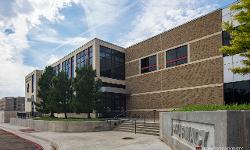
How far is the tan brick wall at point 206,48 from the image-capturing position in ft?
94.0

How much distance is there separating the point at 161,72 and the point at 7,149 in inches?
902

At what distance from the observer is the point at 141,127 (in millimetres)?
25000

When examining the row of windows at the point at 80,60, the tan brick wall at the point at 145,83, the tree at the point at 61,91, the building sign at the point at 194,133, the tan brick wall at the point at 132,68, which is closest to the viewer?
the building sign at the point at 194,133

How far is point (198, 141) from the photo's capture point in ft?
32.3

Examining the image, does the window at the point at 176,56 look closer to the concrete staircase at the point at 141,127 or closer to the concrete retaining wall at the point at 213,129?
the concrete staircase at the point at 141,127

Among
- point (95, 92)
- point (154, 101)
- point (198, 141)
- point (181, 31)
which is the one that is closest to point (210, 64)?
point (181, 31)

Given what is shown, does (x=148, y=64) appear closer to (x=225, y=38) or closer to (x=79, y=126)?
(x=225, y=38)

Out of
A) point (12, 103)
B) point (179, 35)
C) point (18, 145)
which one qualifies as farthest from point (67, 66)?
point (12, 103)

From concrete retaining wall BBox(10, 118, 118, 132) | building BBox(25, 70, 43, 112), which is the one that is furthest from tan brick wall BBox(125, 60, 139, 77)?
building BBox(25, 70, 43, 112)

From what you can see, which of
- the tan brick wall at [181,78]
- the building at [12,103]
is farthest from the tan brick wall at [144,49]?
the building at [12,103]

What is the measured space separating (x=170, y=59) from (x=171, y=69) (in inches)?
53.5

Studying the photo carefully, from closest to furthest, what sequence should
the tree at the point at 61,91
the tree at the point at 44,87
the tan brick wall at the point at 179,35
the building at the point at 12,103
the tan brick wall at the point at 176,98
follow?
the tan brick wall at the point at 176,98 < the tan brick wall at the point at 179,35 < the tree at the point at 61,91 < the tree at the point at 44,87 < the building at the point at 12,103

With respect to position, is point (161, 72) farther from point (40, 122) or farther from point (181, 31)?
point (40, 122)

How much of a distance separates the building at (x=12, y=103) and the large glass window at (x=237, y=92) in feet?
520
